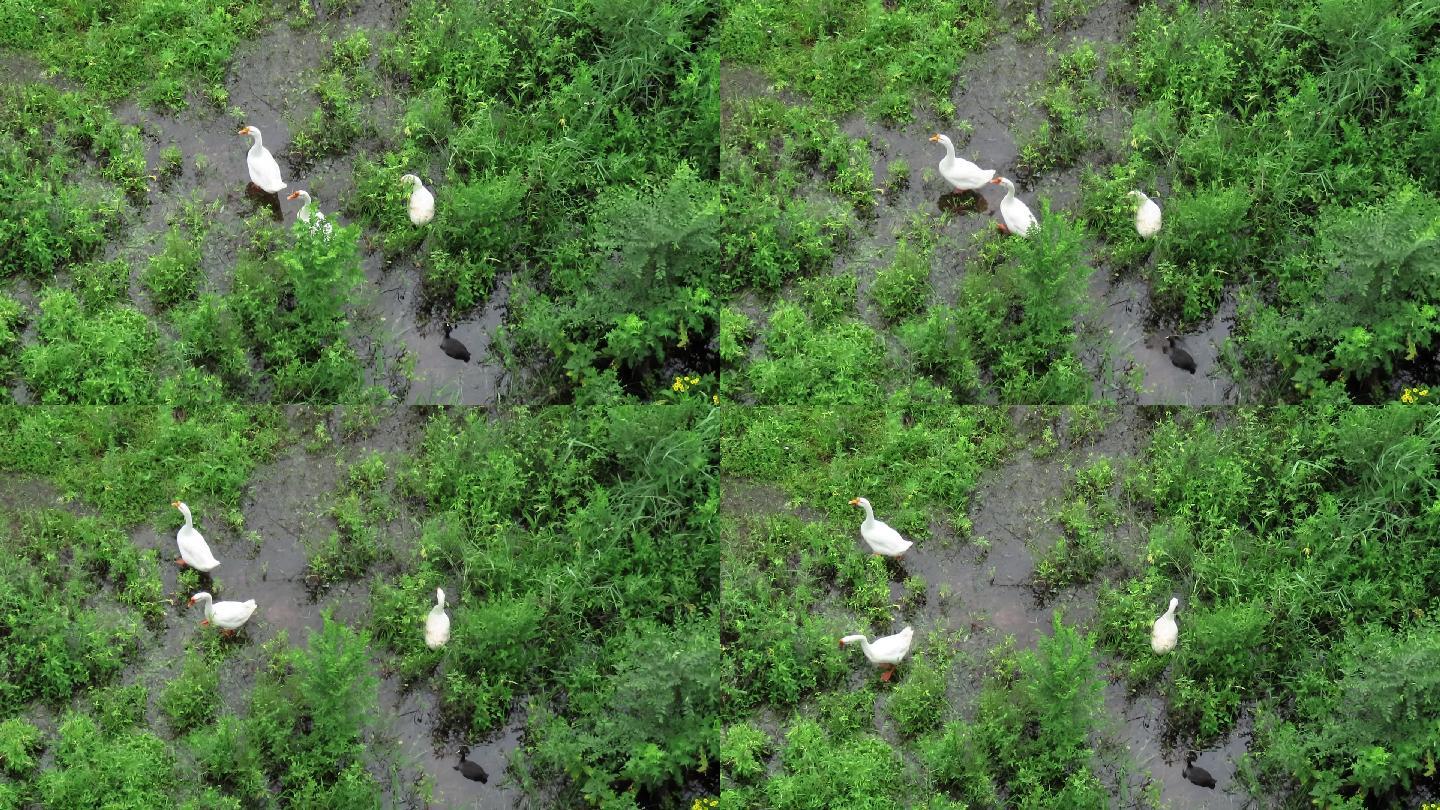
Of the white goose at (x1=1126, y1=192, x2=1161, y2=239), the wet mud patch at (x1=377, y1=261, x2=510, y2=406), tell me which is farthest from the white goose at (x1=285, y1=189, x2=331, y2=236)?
Result: the white goose at (x1=1126, y1=192, x2=1161, y2=239)

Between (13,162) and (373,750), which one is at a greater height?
(13,162)

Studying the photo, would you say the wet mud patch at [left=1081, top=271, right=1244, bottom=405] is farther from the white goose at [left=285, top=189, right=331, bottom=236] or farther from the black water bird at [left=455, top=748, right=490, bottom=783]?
the white goose at [left=285, top=189, right=331, bottom=236]

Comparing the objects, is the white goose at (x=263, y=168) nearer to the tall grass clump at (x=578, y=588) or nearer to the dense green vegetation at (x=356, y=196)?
the dense green vegetation at (x=356, y=196)

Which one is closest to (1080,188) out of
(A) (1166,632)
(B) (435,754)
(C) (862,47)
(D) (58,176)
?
(C) (862,47)

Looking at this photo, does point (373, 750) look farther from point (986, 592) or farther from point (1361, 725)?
point (1361, 725)

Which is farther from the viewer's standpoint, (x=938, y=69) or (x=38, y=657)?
(x=938, y=69)

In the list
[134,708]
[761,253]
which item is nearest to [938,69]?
[761,253]
